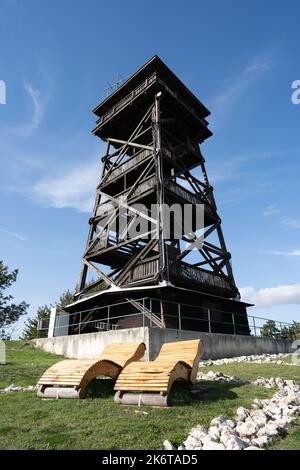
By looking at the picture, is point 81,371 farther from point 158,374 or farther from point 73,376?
point 158,374

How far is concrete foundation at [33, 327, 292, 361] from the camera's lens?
13688mm

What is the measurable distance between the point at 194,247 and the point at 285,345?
379 inches

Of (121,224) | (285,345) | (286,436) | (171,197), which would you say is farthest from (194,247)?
(286,436)

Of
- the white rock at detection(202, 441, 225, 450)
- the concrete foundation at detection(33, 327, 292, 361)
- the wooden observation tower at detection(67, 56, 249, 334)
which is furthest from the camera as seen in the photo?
the wooden observation tower at detection(67, 56, 249, 334)

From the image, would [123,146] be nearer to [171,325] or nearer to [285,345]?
[171,325]

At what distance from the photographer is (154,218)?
2164 centimetres

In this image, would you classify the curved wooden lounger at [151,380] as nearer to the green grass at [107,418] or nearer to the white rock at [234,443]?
the green grass at [107,418]

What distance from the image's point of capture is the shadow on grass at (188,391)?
24.1 ft

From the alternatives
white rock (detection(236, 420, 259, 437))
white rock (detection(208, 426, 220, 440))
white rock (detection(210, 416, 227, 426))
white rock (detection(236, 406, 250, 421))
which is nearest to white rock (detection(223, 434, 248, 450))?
white rock (detection(208, 426, 220, 440))

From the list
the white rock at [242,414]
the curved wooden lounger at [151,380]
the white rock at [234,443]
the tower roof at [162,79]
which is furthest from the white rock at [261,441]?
the tower roof at [162,79]

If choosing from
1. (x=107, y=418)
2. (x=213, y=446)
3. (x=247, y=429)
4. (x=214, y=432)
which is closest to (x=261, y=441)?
(x=247, y=429)

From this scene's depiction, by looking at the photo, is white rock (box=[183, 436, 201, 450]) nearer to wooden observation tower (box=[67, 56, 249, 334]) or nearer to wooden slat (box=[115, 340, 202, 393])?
wooden slat (box=[115, 340, 202, 393])

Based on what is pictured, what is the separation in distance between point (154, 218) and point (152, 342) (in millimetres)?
9813

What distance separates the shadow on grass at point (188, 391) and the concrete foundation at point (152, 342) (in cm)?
449
